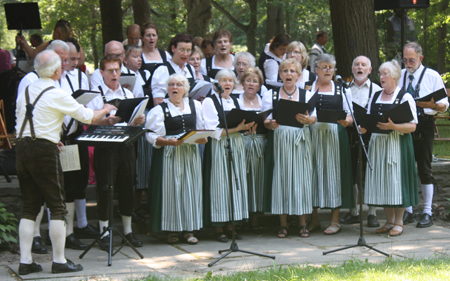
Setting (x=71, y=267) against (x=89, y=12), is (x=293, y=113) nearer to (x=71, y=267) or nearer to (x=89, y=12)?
(x=71, y=267)

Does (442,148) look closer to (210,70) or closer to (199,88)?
(210,70)

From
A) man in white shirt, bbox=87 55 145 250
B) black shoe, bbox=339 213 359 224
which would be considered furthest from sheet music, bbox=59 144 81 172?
black shoe, bbox=339 213 359 224

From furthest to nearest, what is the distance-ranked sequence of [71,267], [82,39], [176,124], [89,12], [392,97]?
[82,39], [89,12], [392,97], [176,124], [71,267]

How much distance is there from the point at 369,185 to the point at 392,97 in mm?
1112

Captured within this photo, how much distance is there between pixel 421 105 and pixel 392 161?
920 millimetres

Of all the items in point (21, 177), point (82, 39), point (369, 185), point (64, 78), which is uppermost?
point (82, 39)

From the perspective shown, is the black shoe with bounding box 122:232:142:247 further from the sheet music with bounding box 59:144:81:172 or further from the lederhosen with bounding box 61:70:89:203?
the sheet music with bounding box 59:144:81:172

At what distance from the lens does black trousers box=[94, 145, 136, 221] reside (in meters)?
6.04

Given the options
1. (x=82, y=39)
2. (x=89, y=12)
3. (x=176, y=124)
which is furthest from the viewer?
(x=82, y=39)

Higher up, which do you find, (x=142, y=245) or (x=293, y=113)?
(x=293, y=113)

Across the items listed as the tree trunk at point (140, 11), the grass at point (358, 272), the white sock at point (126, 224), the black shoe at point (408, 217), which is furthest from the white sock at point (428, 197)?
the tree trunk at point (140, 11)

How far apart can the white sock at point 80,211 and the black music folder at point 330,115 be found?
2.89m

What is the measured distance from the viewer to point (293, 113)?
6391 mm

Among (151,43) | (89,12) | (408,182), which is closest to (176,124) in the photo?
(151,43)
